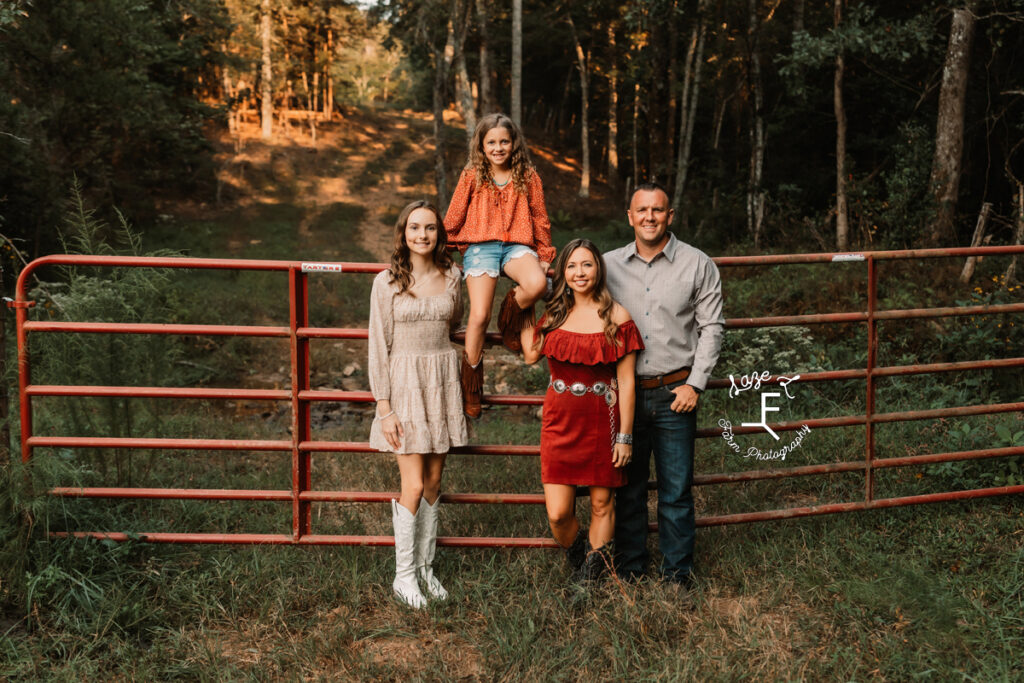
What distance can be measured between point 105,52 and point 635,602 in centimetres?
2031

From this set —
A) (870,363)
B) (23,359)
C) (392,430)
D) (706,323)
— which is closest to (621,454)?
(706,323)

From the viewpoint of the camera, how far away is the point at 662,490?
4078 mm

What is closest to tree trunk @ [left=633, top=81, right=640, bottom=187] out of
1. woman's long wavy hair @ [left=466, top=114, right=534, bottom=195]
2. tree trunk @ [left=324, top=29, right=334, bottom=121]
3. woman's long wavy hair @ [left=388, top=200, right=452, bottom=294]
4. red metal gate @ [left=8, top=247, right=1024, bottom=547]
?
tree trunk @ [left=324, top=29, right=334, bottom=121]

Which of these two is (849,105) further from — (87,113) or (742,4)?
(87,113)

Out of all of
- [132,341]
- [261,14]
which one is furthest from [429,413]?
[261,14]

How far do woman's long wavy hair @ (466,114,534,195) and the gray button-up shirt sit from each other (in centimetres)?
66

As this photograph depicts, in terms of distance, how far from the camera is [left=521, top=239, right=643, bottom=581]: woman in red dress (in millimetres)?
3738

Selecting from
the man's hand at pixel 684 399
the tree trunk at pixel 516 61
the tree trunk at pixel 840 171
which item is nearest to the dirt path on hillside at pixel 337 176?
the tree trunk at pixel 516 61

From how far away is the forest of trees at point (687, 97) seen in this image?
46.1 ft

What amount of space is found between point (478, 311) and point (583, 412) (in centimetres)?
71

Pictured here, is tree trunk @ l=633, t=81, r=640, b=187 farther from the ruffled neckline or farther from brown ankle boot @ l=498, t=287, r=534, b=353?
the ruffled neckline

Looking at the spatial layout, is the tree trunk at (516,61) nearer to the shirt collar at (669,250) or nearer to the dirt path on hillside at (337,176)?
the dirt path on hillside at (337,176)

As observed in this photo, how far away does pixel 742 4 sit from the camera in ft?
77.4

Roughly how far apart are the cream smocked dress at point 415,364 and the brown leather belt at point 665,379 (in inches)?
37.7
